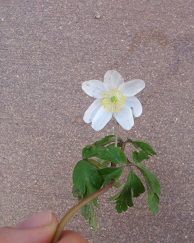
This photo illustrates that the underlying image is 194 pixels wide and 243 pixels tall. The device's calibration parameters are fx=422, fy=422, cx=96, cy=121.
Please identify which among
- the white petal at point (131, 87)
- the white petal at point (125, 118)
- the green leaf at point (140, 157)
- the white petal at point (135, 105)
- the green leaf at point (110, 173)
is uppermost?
the white petal at point (131, 87)

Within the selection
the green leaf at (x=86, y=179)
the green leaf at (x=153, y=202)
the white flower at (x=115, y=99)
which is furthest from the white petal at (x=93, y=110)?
the green leaf at (x=153, y=202)

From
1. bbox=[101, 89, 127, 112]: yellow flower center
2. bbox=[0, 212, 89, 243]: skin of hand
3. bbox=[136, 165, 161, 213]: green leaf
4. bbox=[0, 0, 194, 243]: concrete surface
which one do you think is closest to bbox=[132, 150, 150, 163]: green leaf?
bbox=[136, 165, 161, 213]: green leaf

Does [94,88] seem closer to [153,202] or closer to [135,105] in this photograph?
[135,105]

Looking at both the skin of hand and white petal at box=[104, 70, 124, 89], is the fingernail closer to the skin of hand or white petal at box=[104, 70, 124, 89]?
the skin of hand

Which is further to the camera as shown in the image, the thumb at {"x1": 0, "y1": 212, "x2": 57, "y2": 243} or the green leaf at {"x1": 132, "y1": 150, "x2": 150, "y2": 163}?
the green leaf at {"x1": 132, "y1": 150, "x2": 150, "y2": 163}

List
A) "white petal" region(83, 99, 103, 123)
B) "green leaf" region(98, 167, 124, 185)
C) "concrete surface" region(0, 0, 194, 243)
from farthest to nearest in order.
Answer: "concrete surface" region(0, 0, 194, 243)
"white petal" region(83, 99, 103, 123)
"green leaf" region(98, 167, 124, 185)

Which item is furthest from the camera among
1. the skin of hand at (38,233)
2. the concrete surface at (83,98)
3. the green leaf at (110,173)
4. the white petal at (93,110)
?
the concrete surface at (83,98)

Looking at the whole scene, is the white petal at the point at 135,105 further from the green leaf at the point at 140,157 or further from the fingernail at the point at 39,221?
the fingernail at the point at 39,221
